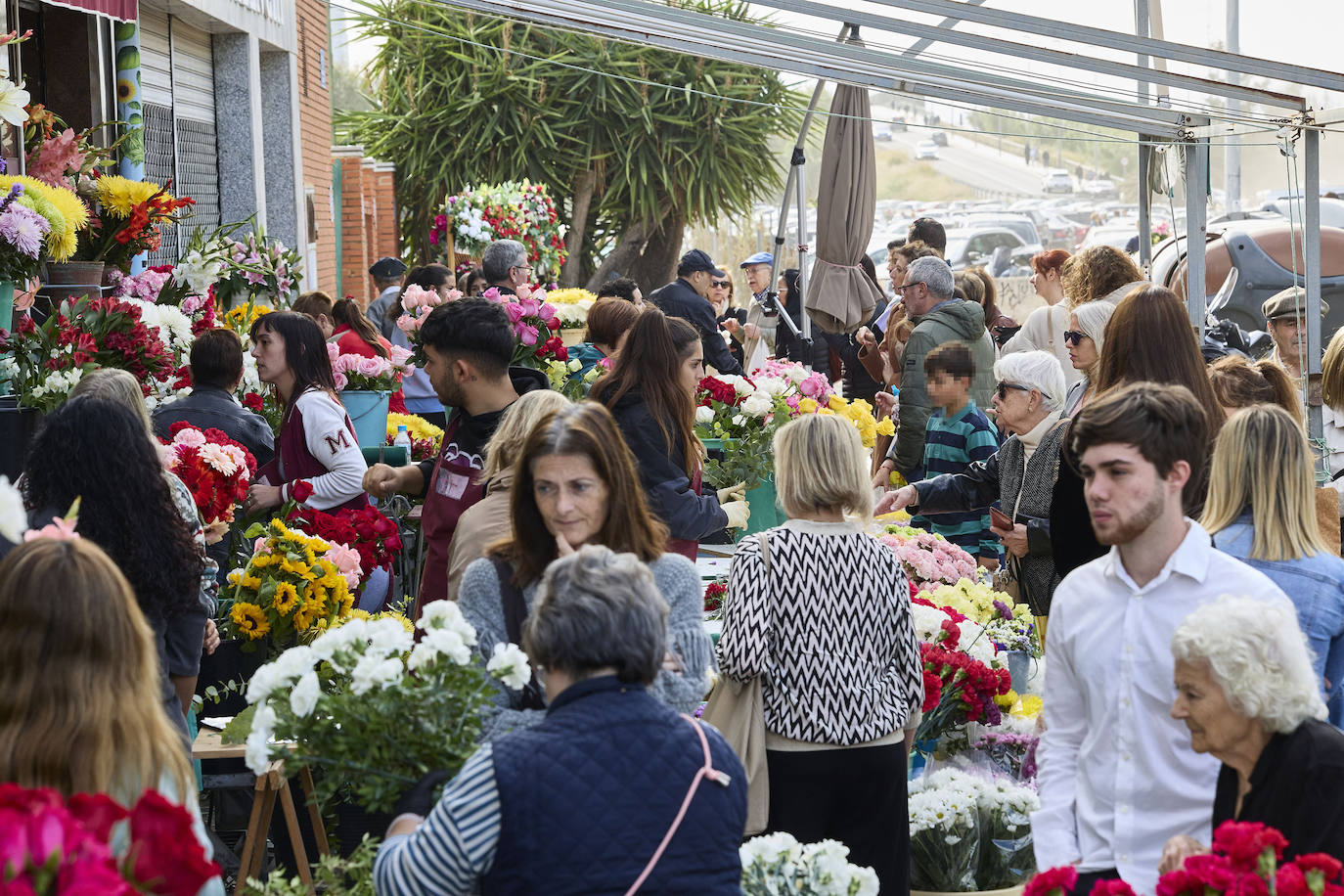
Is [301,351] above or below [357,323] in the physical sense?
below

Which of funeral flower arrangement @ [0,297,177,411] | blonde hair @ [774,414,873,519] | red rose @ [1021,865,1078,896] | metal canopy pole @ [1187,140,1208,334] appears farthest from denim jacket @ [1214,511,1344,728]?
metal canopy pole @ [1187,140,1208,334]

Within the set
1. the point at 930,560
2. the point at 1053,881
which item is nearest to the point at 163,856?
the point at 1053,881

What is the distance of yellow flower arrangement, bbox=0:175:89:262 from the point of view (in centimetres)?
423

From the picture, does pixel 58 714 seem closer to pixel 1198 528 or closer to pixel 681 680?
pixel 681 680

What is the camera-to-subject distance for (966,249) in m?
28.7

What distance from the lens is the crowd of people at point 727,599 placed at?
2.07 meters

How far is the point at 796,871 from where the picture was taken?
9.47ft

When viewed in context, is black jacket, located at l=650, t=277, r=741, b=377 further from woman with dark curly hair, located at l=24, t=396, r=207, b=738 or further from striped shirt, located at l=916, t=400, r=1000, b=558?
woman with dark curly hair, located at l=24, t=396, r=207, b=738

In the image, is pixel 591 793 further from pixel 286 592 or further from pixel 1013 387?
pixel 1013 387

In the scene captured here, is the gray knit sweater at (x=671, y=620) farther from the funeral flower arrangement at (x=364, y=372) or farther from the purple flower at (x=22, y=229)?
the funeral flower arrangement at (x=364, y=372)

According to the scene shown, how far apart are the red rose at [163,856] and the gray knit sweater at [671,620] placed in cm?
109

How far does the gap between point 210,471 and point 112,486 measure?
118 cm

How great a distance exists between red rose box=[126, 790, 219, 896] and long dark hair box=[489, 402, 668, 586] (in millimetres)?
1345

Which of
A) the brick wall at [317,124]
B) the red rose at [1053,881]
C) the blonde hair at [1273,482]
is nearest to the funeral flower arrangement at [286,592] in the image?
the blonde hair at [1273,482]
